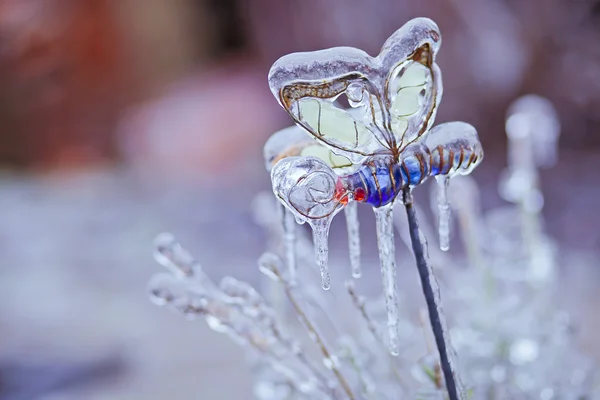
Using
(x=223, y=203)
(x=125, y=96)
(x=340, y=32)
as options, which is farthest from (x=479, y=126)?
(x=125, y=96)

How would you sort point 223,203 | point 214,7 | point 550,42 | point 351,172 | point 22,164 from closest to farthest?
point 351,172 → point 550,42 → point 223,203 → point 22,164 → point 214,7

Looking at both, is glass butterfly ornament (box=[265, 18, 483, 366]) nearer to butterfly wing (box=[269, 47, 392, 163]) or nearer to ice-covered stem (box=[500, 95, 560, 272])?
butterfly wing (box=[269, 47, 392, 163])

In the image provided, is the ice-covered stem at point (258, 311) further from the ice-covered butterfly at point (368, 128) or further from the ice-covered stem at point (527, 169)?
the ice-covered stem at point (527, 169)

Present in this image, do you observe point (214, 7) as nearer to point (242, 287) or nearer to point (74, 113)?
point (74, 113)

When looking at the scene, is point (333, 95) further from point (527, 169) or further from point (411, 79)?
point (527, 169)

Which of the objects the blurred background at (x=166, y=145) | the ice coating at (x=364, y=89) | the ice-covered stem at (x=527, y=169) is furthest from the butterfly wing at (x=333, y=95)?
the blurred background at (x=166, y=145)

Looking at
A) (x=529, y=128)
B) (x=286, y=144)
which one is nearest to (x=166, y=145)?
(x=529, y=128)
